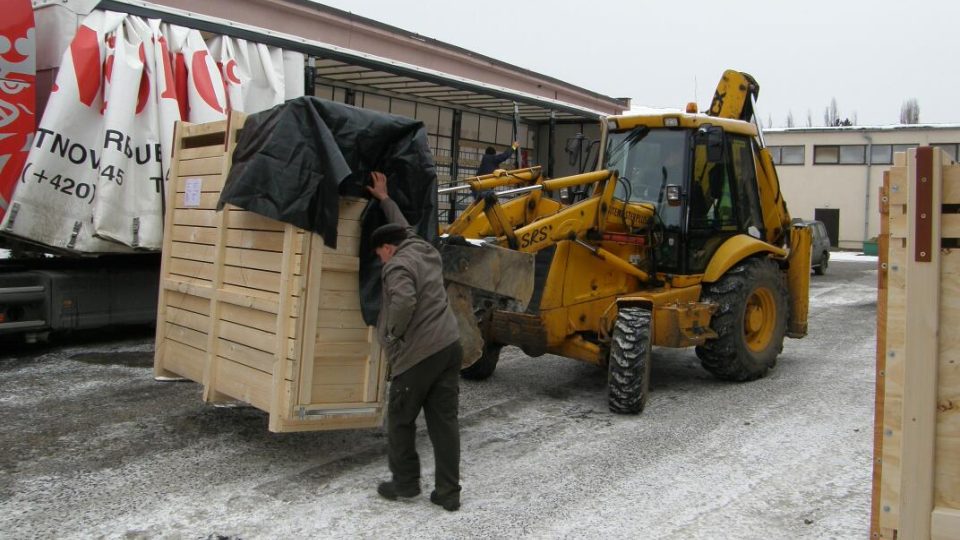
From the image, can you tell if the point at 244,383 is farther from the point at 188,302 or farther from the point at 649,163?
the point at 649,163

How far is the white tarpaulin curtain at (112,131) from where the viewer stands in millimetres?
7090

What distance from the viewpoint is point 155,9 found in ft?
25.6

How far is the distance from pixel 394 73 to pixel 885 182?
25.6 feet

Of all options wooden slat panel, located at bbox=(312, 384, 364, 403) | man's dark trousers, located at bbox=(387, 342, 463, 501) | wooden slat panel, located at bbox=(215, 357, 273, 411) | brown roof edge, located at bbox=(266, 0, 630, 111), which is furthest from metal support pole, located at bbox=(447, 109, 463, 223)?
man's dark trousers, located at bbox=(387, 342, 463, 501)

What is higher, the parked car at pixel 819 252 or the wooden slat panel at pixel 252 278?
the parked car at pixel 819 252

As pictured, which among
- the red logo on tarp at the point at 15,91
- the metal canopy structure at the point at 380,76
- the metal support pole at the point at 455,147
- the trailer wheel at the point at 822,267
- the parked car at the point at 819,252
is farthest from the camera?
the trailer wheel at the point at 822,267

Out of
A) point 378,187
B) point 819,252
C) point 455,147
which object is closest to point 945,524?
point 378,187

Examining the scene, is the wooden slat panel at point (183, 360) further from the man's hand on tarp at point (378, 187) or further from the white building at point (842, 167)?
the white building at point (842, 167)

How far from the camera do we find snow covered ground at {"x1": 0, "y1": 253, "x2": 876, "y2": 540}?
13.5ft

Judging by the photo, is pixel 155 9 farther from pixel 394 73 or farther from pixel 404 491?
pixel 404 491

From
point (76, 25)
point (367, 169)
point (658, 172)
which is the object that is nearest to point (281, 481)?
point (367, 169)

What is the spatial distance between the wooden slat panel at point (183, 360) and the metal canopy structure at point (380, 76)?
12.3 ft

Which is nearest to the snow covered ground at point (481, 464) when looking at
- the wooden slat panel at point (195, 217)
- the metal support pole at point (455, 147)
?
the wooden slat panel at point (195, 217)

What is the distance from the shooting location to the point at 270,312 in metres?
4.73
